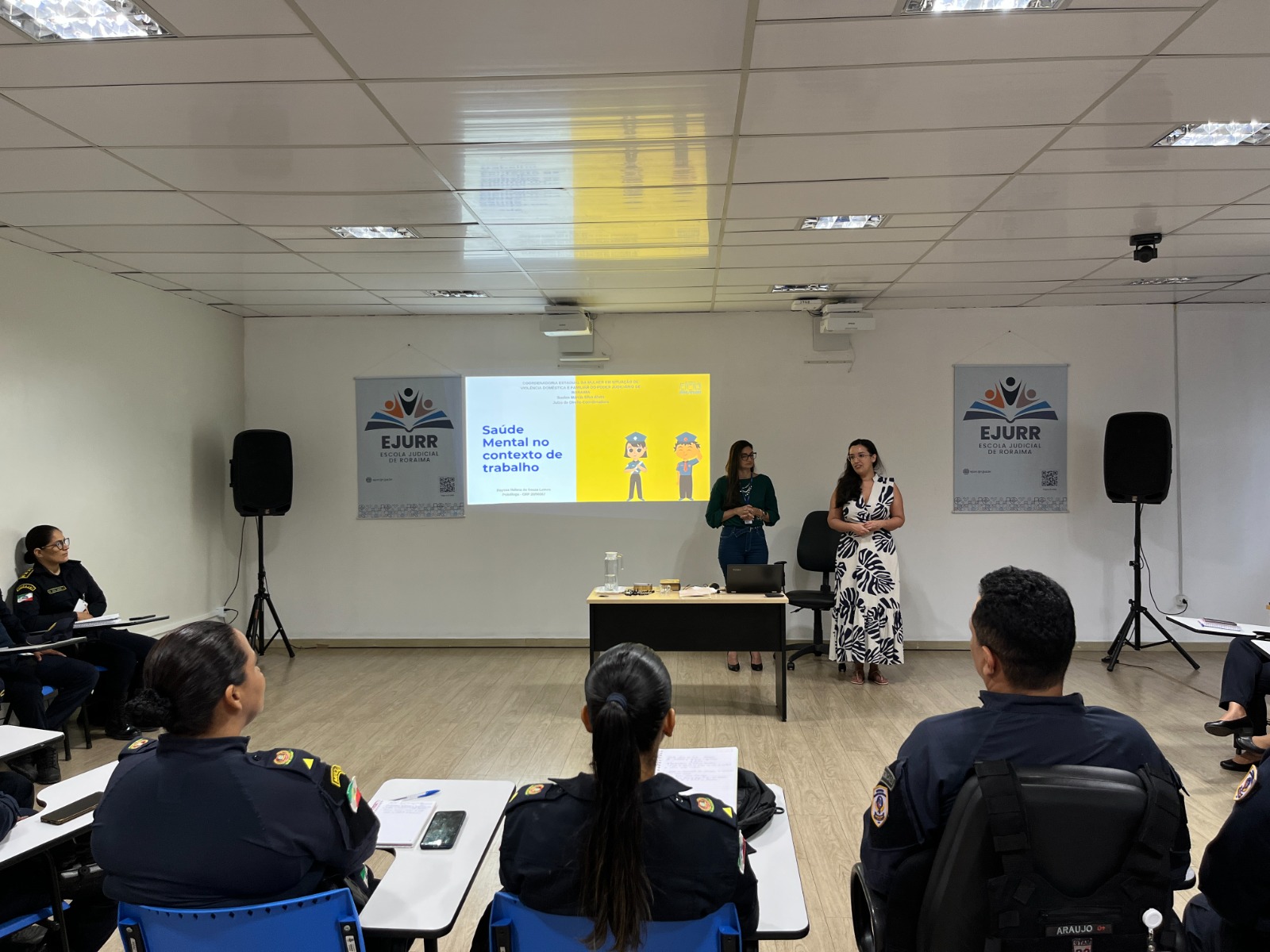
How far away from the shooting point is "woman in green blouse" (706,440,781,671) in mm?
5895

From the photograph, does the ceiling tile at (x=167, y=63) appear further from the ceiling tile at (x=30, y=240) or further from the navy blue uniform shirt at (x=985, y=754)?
the navy blue uniform shirt at (x=985, y=754)

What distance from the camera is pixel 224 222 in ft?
13.6

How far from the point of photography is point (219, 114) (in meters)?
2.85

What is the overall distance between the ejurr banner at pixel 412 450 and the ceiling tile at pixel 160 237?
230 centimetres

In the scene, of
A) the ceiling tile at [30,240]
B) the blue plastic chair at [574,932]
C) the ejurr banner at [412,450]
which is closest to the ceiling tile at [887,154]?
the blue plastic chair at [574,932]

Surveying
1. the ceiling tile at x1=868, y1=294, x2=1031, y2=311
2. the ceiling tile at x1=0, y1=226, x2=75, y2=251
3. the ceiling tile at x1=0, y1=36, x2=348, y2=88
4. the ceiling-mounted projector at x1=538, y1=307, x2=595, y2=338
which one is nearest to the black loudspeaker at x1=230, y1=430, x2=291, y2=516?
the ceiling tile at x1=0, y1=226, x2=75, y2=251

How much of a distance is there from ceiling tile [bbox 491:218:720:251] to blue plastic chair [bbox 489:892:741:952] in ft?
11.4

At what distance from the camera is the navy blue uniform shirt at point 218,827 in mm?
1424

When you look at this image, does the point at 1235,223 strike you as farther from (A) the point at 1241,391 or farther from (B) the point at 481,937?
(B) the point at 481,937

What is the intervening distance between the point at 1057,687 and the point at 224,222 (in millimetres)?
4238

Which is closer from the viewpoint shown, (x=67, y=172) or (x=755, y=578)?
(x=67, y=172)

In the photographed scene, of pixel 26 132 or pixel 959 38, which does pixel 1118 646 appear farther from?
pixel 26 132

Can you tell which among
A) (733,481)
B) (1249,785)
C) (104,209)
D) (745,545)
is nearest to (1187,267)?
(733,481)

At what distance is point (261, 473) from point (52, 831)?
4867 mm
